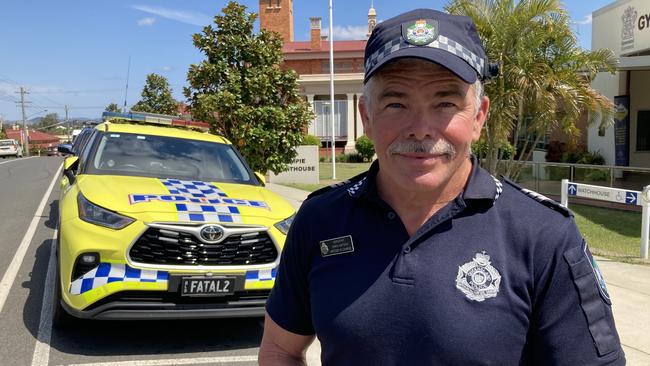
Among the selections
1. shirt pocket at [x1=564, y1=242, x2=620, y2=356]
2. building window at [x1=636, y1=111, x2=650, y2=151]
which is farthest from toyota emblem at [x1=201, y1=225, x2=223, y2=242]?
building window at [x1=636, y1=111, x2=650, y2=151]

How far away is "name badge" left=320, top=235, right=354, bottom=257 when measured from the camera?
154 centimetres

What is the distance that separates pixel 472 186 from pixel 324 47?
43.5 meters

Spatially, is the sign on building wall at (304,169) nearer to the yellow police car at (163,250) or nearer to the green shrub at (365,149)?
the green shrub at (365,149)

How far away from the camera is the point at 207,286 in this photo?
4.05 meters

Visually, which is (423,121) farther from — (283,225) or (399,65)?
(283,225)

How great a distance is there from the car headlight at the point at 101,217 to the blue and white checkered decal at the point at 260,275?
95 cm

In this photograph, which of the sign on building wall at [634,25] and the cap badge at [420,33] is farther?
the sign on building wall at [634,25]

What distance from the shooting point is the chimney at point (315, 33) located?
142 ft

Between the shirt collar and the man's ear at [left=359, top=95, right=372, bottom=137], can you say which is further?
the man's ear at [left=359, top=95, right=372, bottom=137]

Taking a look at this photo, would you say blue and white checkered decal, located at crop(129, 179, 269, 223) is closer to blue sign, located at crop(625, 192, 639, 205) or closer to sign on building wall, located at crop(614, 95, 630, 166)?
blue sign, located at crop(625, 192, 639, 205)

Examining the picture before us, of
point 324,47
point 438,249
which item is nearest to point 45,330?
point 438,249

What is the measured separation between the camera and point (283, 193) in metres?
15.0

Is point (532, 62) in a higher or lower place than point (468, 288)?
higher

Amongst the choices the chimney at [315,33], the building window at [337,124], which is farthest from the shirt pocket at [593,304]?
the chimney at [315,33]
